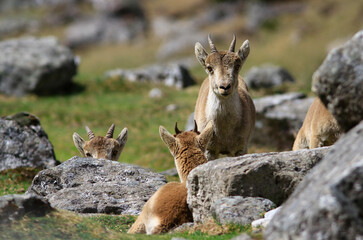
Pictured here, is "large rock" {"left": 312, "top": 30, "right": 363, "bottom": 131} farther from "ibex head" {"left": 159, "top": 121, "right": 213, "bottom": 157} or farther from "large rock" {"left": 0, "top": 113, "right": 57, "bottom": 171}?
"large rock" {"left": 0, "top": 113, "right": 57, "bottom": 171}

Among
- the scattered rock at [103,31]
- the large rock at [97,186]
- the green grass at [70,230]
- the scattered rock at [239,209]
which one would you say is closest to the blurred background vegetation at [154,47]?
the scattered rock at [103,31]

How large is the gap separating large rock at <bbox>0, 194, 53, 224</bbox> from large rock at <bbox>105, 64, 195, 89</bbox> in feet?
78.3

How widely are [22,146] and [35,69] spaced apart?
14815 millimetres

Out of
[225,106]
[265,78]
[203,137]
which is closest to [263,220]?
[203,137]

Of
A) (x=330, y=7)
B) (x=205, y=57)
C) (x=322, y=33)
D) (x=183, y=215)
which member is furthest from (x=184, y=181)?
(x=330, y=7)

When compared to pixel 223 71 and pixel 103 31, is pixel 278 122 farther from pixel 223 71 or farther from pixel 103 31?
pixel 103 31

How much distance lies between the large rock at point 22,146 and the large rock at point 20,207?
8397 millimetres

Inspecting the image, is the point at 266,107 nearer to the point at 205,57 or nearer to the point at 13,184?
the point at 205,57

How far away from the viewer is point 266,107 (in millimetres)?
22797

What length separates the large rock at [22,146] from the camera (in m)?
16.7

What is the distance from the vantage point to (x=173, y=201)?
985 cm

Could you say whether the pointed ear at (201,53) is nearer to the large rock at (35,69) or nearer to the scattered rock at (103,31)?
the large rock at (35,69)

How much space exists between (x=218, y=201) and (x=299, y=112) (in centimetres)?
1355

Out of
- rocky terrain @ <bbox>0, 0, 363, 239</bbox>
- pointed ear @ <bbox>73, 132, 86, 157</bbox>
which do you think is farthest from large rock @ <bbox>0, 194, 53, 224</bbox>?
pointed ear @ <bbox>73, 132, 86, 157</bbox>
